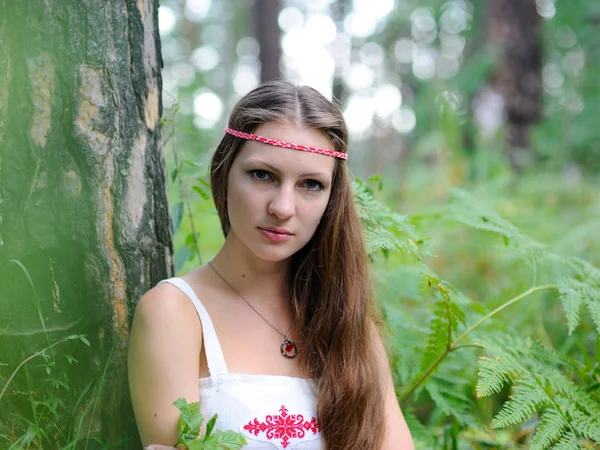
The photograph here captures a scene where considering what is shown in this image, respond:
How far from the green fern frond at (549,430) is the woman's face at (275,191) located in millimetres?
1027

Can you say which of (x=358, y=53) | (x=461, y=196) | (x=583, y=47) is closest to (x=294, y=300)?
(x=461, y=196)

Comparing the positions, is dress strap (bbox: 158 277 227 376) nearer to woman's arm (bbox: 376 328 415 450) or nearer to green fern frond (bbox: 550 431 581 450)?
woman's arm (bbox: 376 328 415 450)

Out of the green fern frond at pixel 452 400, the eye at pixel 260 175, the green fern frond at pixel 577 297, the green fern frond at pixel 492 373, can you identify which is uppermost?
the eye at pixel 260 175

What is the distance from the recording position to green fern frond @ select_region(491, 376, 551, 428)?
1896mm

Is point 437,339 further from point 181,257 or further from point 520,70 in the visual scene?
point 520,70

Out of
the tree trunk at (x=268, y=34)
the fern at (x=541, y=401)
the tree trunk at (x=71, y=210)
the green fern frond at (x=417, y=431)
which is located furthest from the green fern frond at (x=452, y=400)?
the tree trunk at (x=268, y=34)

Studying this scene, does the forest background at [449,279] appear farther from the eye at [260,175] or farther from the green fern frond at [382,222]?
the eye at [260,175]

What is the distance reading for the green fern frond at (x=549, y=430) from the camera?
191 cm

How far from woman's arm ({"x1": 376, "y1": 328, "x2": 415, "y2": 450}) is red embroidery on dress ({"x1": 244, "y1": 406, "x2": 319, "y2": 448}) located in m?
0.32

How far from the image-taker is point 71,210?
6.07 ft

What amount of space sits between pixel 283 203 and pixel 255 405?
64cm

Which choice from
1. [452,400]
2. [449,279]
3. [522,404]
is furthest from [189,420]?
[449,279]

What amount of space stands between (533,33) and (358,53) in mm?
13015

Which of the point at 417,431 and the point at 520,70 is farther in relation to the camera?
the point at 520,70
